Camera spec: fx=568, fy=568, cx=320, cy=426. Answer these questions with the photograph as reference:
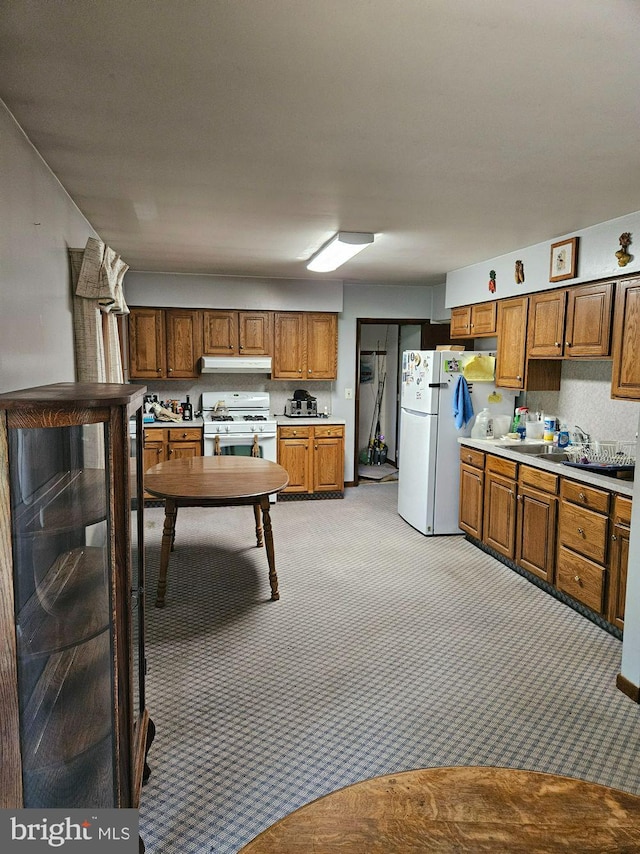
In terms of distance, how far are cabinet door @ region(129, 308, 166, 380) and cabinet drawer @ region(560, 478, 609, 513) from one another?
4.43m

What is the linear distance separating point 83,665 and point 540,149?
2.52m

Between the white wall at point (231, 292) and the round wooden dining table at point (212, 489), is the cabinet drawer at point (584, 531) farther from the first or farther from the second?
the white wall at point (231, 292)

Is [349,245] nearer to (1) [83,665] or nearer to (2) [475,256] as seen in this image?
(2) [475,256]

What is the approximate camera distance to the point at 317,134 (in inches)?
87.7

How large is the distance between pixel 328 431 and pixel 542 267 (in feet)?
9.82

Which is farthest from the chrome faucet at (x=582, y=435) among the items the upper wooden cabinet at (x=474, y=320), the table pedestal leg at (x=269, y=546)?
the table pedestal leg at (x=269, y=546)

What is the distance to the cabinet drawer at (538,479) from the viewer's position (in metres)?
3.82

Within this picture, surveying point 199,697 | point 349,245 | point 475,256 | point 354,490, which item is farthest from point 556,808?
point 354,490

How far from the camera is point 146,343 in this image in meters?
6.30

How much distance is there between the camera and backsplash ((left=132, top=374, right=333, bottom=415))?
265 inches

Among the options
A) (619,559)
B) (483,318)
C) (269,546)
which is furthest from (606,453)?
(269,546)

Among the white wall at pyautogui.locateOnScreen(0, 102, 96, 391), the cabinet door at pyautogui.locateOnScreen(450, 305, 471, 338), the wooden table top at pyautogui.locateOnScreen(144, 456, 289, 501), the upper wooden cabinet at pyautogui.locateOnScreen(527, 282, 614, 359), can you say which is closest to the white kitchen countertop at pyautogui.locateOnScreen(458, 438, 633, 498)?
the upper wooden cabinet at pyautogui.locateOnScreen(527, 282, 614, 359)

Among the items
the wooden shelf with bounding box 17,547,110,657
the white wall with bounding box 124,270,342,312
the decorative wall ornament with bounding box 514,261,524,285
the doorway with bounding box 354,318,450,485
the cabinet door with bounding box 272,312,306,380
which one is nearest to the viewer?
the wooden shelf with bounding box 17,547,110,657

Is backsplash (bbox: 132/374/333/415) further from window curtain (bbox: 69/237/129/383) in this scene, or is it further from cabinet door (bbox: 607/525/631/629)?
cabinet door (bbox: 607/525/631/629)
